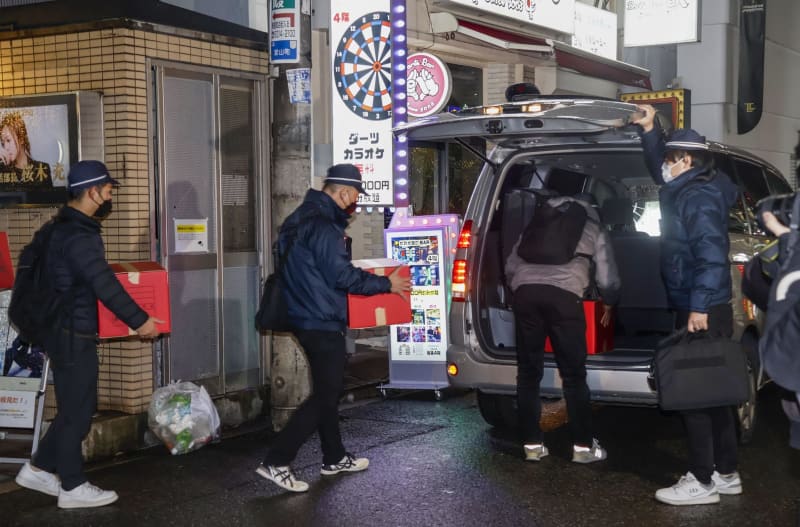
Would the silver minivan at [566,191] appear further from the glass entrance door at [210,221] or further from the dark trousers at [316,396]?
the glass entrance door at [210,221]

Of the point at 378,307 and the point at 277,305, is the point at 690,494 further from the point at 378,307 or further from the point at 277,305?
the point at 277,305

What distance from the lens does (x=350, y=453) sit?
714 centimetres

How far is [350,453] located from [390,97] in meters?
3.26

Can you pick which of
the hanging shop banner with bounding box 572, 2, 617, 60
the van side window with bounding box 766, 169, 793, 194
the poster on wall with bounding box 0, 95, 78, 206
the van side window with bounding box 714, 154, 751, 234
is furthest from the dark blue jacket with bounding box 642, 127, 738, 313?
the hanging shop banner with bounding box 572, 2, 617, 60

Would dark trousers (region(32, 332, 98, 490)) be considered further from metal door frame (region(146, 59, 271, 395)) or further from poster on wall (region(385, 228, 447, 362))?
poster on wall (region(385, 228, 447, 362))

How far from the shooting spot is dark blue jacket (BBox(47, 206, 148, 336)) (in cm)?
612

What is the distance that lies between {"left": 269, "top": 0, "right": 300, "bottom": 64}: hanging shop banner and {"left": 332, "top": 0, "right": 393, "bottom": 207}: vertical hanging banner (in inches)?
32.2

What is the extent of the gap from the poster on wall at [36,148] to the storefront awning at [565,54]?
5489mm

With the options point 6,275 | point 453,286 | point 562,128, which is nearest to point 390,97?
point 453,286

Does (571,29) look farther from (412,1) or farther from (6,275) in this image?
(6,275)

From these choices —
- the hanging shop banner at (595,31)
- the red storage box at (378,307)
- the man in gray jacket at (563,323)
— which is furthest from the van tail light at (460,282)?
the hanging shop banner at (595,31)

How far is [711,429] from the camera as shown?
20.2ft

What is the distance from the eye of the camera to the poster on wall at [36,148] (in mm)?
8023

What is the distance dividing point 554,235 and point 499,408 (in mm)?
1674
